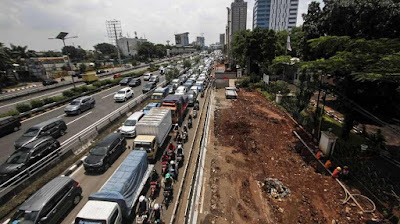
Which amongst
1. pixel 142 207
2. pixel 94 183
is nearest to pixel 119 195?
pixel 142 207

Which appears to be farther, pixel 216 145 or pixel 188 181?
pixel 216 145

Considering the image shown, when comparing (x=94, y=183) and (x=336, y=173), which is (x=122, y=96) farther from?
(x=336, y=173)

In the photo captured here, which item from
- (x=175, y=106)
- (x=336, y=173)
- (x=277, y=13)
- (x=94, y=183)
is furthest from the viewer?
(x=277, y=13)

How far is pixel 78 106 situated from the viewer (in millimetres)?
26000

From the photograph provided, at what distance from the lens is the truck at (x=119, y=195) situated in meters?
8.75

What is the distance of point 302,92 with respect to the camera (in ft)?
83.8

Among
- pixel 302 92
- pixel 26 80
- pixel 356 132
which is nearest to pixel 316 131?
pixel 356 132

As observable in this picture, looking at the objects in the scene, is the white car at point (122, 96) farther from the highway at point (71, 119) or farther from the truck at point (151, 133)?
the truck at point (151, 133)

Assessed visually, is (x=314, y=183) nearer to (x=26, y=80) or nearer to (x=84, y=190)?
(x=84, y=190)

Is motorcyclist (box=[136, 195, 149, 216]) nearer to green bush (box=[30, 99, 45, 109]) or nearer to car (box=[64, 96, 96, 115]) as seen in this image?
car (box=[64, 96, 96, 115])

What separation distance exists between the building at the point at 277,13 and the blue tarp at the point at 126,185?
145m

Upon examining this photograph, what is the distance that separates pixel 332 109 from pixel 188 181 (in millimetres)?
26263

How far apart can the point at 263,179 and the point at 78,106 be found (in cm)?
2514

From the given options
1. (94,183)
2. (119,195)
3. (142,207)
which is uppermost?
(119,195)
